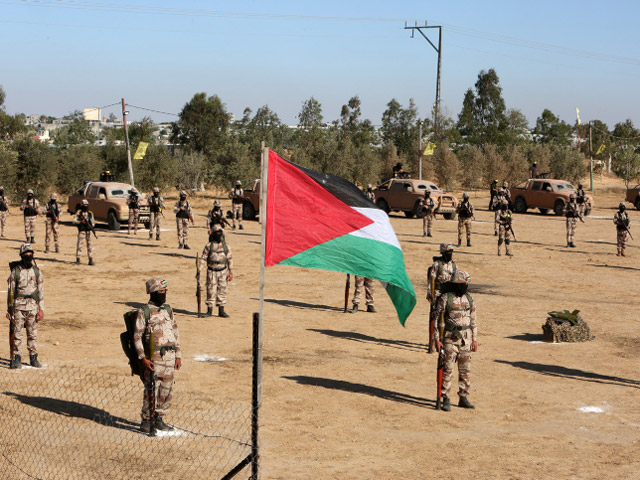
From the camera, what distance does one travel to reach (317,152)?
58.8m

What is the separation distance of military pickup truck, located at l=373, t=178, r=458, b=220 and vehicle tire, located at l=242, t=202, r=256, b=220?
599cm

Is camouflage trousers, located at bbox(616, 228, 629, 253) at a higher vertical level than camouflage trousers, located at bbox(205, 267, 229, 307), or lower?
higher

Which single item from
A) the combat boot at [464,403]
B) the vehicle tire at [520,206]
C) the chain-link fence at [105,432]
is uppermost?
the vehicle tire at [520,206]

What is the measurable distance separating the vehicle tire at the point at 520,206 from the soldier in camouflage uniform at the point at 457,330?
32859 mm

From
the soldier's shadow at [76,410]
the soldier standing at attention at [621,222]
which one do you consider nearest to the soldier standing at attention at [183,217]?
the soldier standing at attention at [621,222]

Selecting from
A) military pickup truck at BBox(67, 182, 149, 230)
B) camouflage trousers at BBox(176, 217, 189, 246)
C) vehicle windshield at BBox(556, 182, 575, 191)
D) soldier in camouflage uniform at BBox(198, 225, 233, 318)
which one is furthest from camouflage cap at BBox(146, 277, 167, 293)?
vehicle windshield at BBox(556, 182, 575, 191)

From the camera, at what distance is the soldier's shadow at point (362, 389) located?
10797mm

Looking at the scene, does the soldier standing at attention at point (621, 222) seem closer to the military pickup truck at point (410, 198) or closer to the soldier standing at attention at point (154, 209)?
the military pickup truck at point (410, 198)

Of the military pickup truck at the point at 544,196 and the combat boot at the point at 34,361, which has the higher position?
the military pickup truck at the point at 544,196

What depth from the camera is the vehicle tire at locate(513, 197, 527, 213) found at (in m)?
42.1

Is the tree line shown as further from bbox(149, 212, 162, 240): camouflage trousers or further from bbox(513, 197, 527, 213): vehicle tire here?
bbox(149, 212, 162, 240): camouflage trousers

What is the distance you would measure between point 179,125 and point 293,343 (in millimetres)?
62409

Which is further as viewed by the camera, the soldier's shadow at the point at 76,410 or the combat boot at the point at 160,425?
the soldier's shadow at the point at 76,410

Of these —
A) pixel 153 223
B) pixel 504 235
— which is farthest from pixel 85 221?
pixel 504 235
